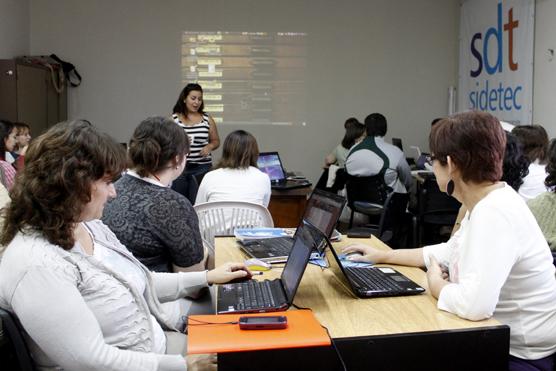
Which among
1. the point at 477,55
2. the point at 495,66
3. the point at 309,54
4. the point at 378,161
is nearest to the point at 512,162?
the point at 378,161

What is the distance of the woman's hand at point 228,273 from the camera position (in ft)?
6.43

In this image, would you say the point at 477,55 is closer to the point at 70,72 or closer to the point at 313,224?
the point at 70,72

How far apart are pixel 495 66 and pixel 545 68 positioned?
89 cm

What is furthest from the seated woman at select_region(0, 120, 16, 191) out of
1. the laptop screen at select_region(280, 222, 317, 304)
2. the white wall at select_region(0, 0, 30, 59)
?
the laptop screen at select_region(280, 222, 317, 304)

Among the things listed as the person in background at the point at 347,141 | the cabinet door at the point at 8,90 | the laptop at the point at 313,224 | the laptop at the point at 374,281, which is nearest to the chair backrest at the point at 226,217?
the laptop at the point at 313,224

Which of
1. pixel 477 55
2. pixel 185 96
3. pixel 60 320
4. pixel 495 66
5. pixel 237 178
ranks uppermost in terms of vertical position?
pixel 477 55

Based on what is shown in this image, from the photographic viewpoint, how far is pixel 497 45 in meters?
6.27

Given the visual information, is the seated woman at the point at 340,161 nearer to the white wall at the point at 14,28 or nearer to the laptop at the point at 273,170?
the laptop at the point at 273,170

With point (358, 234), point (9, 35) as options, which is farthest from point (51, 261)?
point (9, 35)

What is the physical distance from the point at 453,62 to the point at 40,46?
4.96m

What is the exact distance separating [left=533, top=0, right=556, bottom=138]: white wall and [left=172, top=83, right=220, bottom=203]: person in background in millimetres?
2991

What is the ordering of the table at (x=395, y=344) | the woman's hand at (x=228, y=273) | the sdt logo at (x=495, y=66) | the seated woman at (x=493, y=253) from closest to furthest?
1. the table at (x=395, y=344)
2. the seated woman at (x=493, y=253)
3. the woman's hand at (x=228, y=273)
4. the sdt logo at (x=495, y=66)

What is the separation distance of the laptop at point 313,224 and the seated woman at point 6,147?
2.06 metres

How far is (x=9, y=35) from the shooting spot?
255 inches
